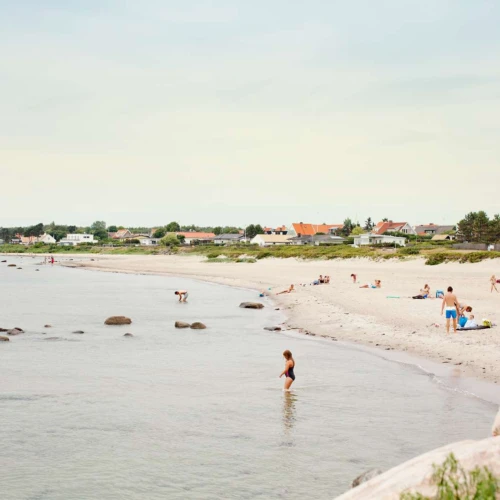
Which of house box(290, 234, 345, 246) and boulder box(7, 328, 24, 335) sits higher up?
house box(290, 234, 345, 246)

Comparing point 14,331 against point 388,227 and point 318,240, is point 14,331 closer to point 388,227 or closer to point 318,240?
point 318,240

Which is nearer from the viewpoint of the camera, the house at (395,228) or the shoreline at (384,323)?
the shoreline at (384,323)

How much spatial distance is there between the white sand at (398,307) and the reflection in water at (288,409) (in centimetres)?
623

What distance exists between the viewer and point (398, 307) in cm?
3762

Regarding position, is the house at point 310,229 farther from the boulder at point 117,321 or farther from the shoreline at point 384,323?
the boulder at point 117,321

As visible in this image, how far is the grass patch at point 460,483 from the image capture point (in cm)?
530

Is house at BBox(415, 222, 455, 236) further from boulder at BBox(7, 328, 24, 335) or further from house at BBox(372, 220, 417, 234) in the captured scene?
boulder at BBox(7, 328, 24, 335)

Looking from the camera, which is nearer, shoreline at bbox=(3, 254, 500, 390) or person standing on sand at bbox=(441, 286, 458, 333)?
shoreline at bbox=(3, 254, 500, 390)

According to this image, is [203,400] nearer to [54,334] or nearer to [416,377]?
[416,377]

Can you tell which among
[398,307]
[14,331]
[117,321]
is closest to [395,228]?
[398,307]

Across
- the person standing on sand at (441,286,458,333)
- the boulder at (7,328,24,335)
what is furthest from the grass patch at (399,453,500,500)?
the boulder at (7,328,24,335)

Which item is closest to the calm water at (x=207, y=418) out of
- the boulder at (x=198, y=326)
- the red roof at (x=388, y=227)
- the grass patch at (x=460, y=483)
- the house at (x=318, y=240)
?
the boulder at (x=198, y=326)

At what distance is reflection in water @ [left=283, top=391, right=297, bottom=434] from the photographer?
16219 mm

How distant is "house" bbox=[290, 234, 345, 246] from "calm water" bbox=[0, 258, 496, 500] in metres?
127
